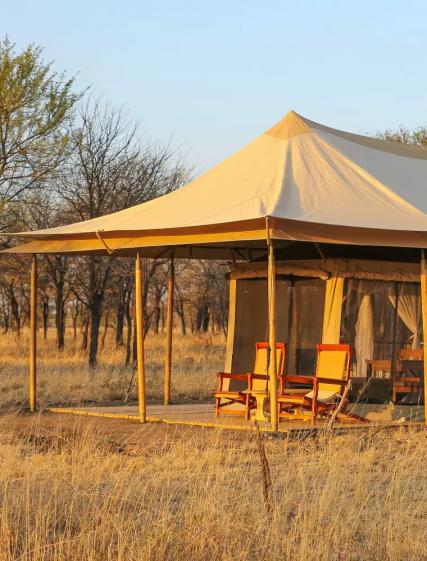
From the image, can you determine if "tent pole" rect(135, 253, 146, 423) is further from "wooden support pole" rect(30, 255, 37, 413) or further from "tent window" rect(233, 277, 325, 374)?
"tent window" rect(233, 277, 325, 374)

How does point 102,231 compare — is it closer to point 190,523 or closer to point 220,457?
point 220,457

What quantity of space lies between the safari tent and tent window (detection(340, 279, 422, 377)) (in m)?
0.01

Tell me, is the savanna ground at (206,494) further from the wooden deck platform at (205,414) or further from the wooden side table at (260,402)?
the wooden side table at (260,402)

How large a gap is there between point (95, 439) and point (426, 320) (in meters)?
3.25

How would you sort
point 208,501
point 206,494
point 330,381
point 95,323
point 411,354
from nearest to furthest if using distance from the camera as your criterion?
1. point 208,501
2. point 206,494
3. point 330,381
4. point 411,354
5. point 95,323

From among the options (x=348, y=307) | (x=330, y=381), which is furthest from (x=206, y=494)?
(x=348, y=307)

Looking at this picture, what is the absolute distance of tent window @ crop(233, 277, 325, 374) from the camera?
12211mm

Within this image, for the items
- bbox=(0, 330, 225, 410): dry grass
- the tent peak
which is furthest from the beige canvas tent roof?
bbox=(0, 330, 225, 410): dry grass

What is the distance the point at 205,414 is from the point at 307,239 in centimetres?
292

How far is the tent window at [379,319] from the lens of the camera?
11828 mm

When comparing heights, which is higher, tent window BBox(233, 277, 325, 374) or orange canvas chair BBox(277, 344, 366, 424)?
tent window BBox(233, 277, 325, 374)

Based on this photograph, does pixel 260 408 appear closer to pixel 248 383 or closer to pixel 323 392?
pixel 248 383

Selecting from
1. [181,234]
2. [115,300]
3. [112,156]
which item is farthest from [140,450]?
[115,300]

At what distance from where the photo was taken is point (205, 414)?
456 inches
